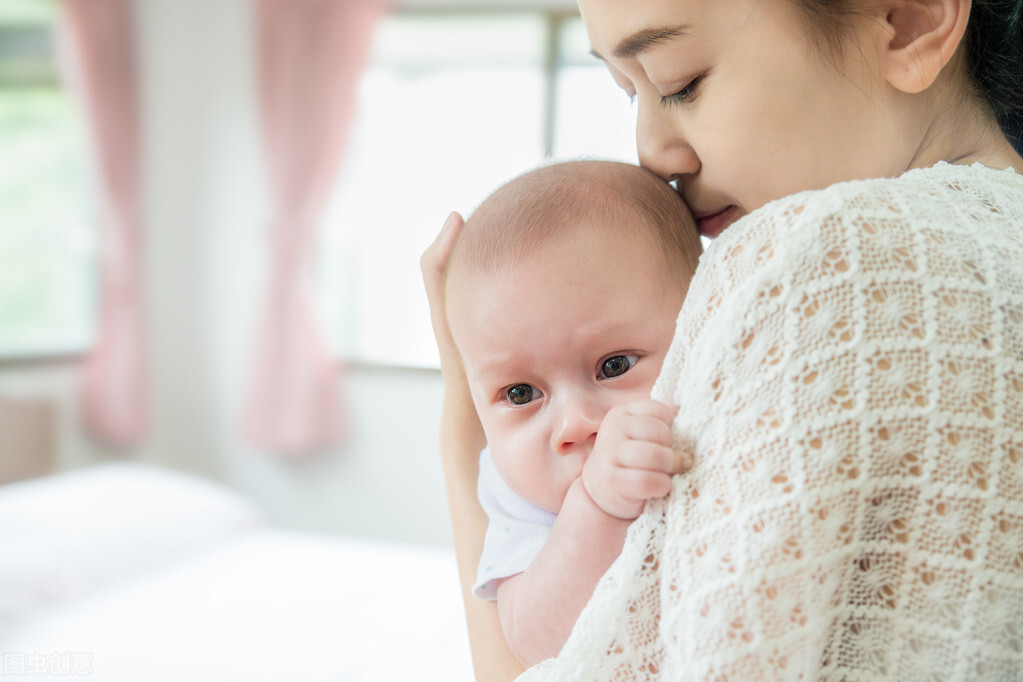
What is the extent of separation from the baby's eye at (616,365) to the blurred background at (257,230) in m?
2.98

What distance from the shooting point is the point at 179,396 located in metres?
4.50

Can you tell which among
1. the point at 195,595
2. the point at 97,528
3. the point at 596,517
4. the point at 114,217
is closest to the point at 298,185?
the point at 114,217

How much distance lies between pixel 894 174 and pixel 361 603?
1.87 metres

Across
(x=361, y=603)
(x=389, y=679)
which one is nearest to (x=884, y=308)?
(x=389, y=679)

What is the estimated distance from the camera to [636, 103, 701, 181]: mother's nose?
0.84 meters

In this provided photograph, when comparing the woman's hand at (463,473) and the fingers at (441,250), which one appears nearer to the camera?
the woman's hand at (463,473)

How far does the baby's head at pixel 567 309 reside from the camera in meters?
0.83

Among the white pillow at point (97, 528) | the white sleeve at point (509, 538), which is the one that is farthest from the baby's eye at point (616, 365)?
the white pillow at point (97, 528)

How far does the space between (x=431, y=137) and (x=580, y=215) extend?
10.7 feet

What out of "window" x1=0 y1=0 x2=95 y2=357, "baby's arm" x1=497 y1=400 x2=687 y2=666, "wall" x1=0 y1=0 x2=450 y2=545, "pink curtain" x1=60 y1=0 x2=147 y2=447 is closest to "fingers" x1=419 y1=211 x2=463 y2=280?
"baby's arm" x1=497 y1=400 x2=687 y2=666

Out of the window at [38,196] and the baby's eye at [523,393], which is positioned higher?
the baby's eye at [523,393]

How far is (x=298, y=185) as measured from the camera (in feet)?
13.7

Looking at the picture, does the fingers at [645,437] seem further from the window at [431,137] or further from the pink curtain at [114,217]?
the pink curtain at [114,217]

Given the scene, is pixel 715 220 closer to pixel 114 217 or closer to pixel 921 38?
pixel 921 38
